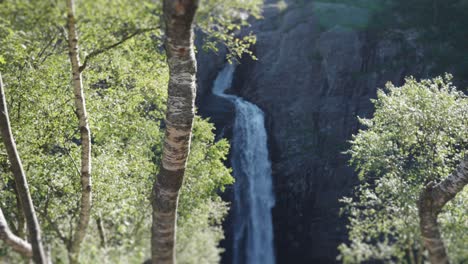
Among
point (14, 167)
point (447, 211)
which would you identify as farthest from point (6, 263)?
point (447, 211)

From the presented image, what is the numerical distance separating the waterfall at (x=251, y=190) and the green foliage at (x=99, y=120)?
12.8 metres

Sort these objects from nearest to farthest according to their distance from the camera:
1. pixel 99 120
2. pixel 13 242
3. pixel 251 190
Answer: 1. pixel 13 242
2. pixel 99 120
3. pixel 251 190

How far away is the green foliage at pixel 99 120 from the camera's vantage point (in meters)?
6.02

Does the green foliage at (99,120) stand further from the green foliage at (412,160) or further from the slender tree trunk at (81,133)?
the green foliage at (412,160)

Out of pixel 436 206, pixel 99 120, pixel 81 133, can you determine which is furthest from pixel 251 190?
pixel 81 133

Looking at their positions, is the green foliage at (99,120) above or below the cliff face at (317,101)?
below

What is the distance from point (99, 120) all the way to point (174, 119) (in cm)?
710

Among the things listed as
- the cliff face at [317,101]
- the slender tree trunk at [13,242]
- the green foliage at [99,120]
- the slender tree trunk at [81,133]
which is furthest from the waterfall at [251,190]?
the slender tree trunk at [13,242]

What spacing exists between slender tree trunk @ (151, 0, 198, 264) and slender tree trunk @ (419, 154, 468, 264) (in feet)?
15.6

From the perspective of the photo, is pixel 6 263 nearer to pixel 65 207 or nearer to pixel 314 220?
pixel 65 207

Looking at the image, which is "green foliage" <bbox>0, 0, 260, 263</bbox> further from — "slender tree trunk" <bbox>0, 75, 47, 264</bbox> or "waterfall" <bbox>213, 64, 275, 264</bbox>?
"waterfall" <bbox>213, 64, 275, 264</bbox>

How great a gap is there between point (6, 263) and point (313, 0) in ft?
126

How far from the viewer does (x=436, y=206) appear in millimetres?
7395

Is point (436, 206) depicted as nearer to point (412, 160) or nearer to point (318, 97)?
point (412, 160)
